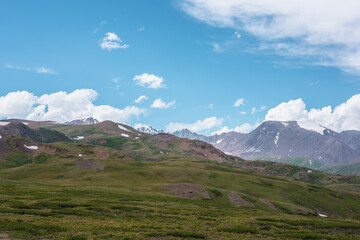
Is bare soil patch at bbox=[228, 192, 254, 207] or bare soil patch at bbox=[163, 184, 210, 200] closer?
bare soil patch at bbox=[228, 192, 254, 207]

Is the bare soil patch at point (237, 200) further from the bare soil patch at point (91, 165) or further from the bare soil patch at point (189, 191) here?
the bare soil patch at point (91, 165)

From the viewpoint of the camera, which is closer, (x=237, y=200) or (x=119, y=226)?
(x=119, y=226)

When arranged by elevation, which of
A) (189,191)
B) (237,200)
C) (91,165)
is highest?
(91,165)

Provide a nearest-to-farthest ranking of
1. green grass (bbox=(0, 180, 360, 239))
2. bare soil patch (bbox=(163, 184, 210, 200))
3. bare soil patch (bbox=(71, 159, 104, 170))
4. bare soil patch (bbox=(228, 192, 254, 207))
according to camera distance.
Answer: green grass (bbox=(0, 180, 360, 239)) → bare soil patch (bbox=(228, 192, 254, 207)) → bare soil patch (bbox=(163, 184, 210, 200)) → bare soil patch (bbox=(71, 159, 104, 170))

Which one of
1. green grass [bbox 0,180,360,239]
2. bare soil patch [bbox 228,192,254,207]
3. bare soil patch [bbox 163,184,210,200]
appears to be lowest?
bare soil patch [bbox 228,192,254,207]

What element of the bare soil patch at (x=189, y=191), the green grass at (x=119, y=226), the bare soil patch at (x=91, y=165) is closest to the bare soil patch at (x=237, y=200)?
the bare soil patch at (x=189, y=191)

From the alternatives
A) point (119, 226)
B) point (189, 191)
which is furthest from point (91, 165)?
point (119, 226)

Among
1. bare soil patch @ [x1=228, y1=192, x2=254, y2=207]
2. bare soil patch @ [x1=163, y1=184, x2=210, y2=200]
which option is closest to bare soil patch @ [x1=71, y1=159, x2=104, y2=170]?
bare soil patch @ [x1=163, y1=184, x2=210, y2=200]

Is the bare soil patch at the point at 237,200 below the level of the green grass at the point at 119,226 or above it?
below

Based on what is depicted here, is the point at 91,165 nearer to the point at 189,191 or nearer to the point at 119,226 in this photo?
the point at 189,191

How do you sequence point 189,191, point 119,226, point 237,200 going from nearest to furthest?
point 119,226
point 237,200
point 189,191

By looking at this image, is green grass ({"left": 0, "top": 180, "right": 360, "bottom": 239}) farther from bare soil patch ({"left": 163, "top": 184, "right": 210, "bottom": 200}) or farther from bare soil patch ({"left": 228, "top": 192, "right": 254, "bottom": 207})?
bare soil patch ({"left": 228, "top": 192, "right": 254, "bottom": 207})

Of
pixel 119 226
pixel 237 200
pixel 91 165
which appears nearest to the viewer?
pixel 119 226

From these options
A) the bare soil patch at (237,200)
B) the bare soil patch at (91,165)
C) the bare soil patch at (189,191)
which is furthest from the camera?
the bare soil patch at (91,165)
